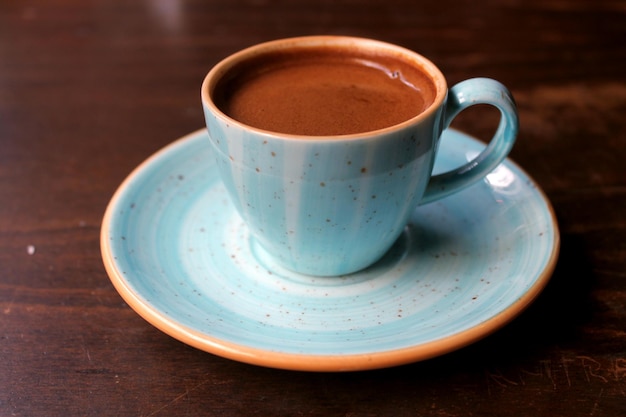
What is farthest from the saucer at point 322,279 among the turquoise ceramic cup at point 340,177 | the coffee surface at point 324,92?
the coffee surface at point 324,92

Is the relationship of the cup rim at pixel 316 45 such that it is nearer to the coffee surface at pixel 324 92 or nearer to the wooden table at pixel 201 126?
the coffee surface at pixel 324 92

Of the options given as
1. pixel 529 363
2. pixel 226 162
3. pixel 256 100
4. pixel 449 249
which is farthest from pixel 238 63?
pixel 529 363

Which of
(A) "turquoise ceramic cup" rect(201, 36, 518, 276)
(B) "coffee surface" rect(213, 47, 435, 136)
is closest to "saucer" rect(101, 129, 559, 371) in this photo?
(A) "turquoise ceramic cup" rect(201, 36, 518, 276)

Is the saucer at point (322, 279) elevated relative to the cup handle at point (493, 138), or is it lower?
lower

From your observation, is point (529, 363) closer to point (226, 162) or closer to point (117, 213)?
point (226, 162)

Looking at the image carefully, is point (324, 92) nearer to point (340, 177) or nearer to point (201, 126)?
point (340, 177)

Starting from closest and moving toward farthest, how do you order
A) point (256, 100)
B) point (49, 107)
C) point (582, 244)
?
1. point (256, 100)
2. point (582, 244)
3. point (49, 107)

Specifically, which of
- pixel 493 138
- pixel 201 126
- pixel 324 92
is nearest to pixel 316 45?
pixel 324 92
